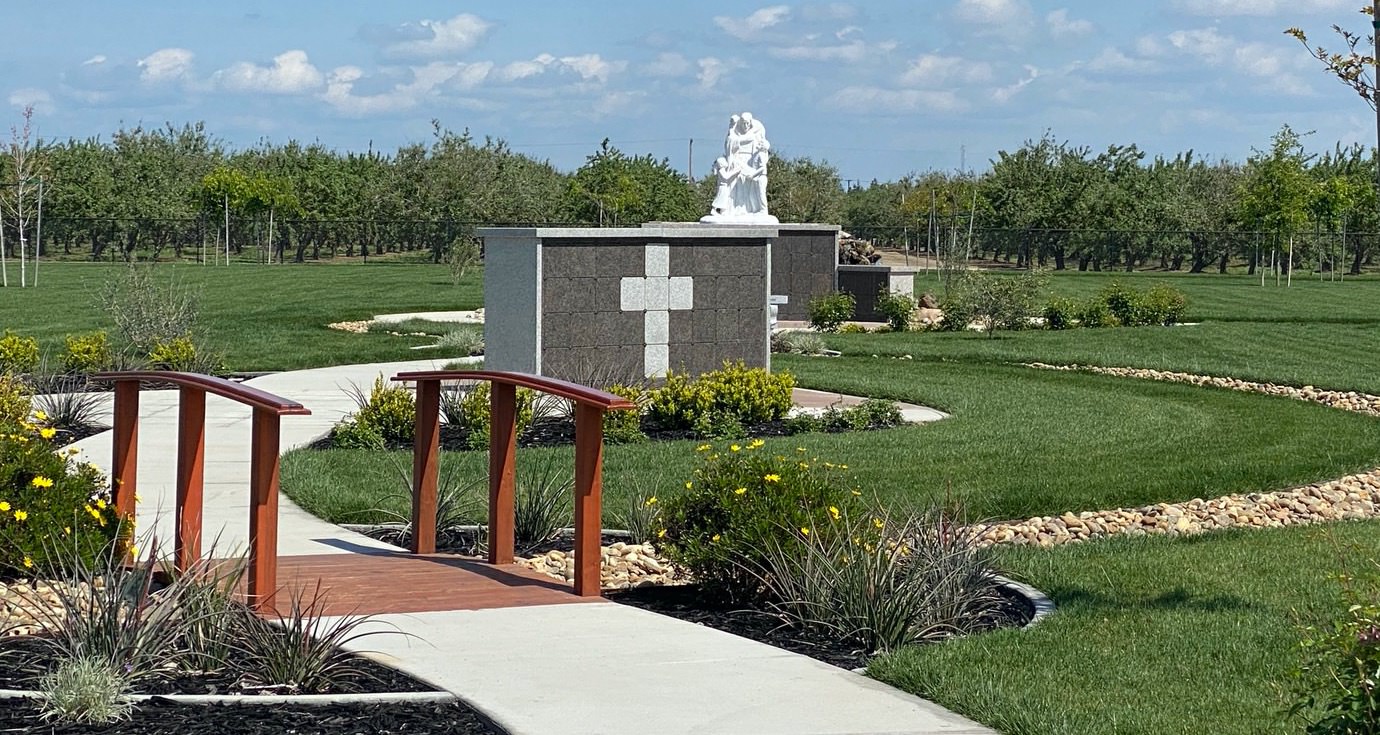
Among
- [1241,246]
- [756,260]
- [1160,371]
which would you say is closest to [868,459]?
[756,260]

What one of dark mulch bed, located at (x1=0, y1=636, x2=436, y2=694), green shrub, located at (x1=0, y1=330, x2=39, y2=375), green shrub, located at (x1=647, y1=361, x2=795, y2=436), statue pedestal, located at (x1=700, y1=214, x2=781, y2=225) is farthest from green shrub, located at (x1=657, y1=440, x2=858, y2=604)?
statue pedestal, located at (x1=700, y1=214, x2=781, y2=225)

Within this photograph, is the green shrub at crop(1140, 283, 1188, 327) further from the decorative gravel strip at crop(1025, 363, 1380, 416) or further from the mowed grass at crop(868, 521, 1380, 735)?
the mowed grass at crop(868, 521, 1380, 735)

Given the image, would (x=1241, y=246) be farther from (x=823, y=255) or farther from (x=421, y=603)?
(x=421, y=603)

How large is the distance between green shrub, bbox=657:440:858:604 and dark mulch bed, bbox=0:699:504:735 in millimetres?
2238

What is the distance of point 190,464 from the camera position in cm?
762

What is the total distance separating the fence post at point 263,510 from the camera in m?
6.85

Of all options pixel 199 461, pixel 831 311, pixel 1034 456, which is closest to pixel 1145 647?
pixel 199 461

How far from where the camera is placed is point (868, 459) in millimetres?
12055

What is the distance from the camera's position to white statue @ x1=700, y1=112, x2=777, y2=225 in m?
29.6

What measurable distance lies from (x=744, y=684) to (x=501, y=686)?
877mm

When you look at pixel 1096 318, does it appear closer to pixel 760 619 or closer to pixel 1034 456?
pixel 1034 456

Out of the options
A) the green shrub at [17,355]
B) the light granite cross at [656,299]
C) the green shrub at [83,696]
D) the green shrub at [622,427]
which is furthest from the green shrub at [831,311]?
the green shrub at [83,696]

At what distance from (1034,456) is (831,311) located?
1601 centimetres

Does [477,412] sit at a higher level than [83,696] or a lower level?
higher
